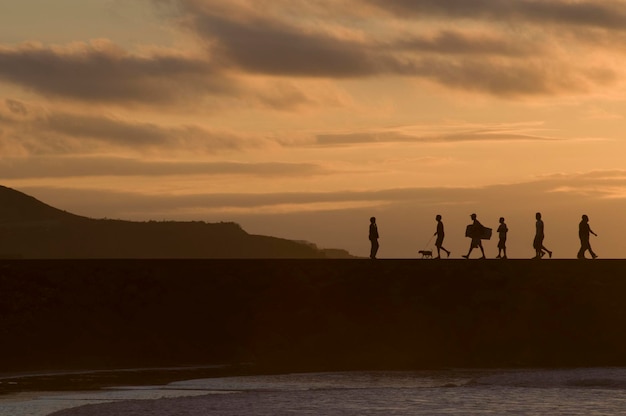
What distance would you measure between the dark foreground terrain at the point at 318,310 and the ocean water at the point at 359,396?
7496 millimetres

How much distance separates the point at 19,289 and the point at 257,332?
911 cm

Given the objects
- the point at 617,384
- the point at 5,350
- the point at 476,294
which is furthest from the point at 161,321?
the point at 617,384

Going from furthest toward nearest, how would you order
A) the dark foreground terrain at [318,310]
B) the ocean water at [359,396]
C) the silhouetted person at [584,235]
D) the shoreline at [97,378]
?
the silhouetted person at [584,235]
the dark foreground terrain at [318,310]
the shoreline at [97,378]
the ocean water at [359,396]

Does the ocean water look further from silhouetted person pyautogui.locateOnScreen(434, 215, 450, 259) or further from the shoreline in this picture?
silhouetted person pyautogui.locateOnScreen(434, 215, 450, 259)

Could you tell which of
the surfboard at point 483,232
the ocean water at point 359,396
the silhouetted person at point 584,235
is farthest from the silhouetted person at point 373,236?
the ocean water at point 359,396

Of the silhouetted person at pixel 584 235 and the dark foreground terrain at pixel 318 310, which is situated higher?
the silhouetted person at pixel 584 235

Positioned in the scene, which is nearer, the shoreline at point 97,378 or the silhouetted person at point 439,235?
the shoreline at point 97,378

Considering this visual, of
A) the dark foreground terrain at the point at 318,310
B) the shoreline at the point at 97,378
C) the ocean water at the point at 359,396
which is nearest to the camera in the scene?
the ocean water at the point at 359,396

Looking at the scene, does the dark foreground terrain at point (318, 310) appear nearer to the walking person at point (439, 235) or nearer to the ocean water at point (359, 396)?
the walking person at point (439, 235)

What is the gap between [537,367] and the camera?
4497 cm

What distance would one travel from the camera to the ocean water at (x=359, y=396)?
100.0 feet

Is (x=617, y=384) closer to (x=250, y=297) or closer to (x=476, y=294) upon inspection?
(x=476, y=294)

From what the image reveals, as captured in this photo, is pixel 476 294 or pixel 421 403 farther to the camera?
pixel 476 294

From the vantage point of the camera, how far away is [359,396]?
110 feet
